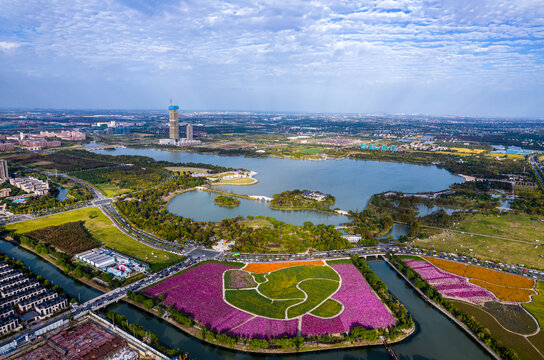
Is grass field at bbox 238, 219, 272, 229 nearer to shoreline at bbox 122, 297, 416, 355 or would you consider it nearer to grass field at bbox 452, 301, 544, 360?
shoreline at bbox 122, 297, 416, 355

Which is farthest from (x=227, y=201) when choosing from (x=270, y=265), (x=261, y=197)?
(x=270, y=265)

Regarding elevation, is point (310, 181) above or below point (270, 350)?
above

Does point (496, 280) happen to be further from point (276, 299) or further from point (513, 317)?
point (276, 299)

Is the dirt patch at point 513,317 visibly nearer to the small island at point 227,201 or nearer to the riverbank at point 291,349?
the riverbank at point 291,349

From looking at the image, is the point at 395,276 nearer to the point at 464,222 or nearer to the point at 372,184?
the point at 464,222

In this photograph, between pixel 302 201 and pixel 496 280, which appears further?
pixel 302 201

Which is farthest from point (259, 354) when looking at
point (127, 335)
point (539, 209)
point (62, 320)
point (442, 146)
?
point (442, 146)

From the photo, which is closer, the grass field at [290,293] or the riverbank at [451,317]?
the riverbank at [451,317]

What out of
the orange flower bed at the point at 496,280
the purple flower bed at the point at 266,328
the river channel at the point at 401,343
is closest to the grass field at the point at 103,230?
the river channel at the point at 401,343
